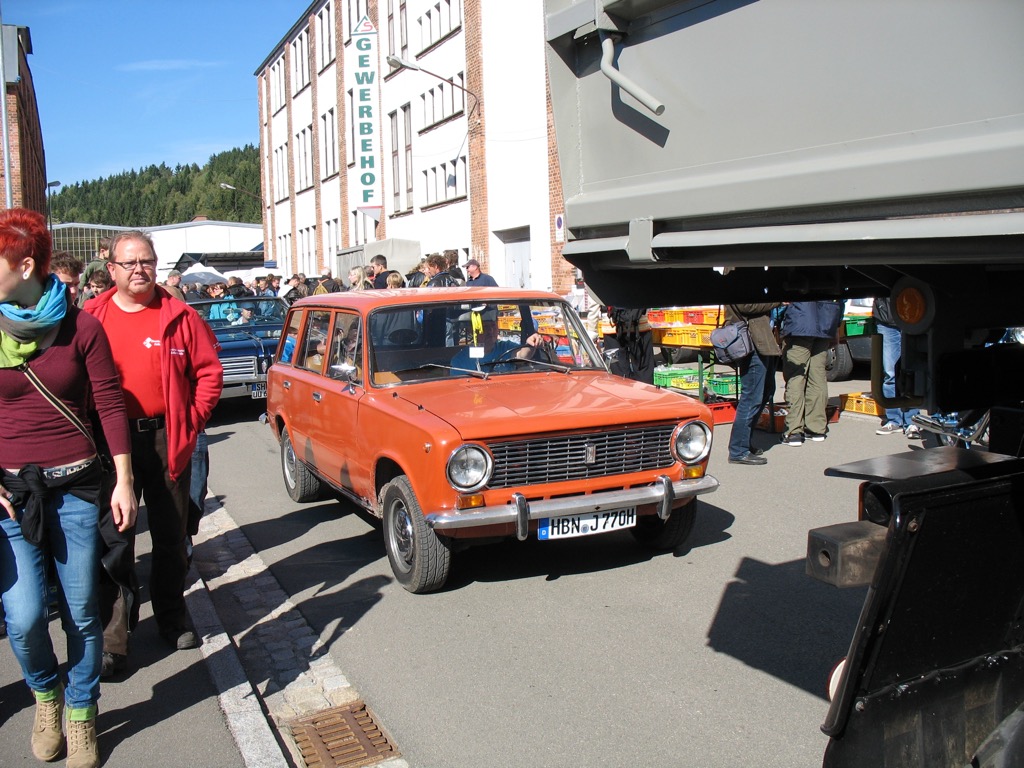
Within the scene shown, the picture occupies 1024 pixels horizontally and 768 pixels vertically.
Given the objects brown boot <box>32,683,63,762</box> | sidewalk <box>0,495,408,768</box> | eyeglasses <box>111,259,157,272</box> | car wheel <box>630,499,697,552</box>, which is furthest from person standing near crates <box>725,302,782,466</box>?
brown boot <box>32,683,63,762</box>

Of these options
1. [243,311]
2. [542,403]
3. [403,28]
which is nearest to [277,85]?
[403,28]

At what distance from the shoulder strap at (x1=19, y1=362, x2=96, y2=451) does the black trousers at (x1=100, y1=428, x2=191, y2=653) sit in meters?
0.85

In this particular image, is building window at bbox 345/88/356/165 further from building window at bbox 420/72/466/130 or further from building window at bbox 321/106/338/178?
building window at bbox 420/72/466/130

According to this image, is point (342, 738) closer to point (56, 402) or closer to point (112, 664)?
point (112, 664)

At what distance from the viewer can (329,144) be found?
1588 inches

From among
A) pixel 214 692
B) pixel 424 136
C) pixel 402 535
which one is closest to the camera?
pixel 214 692

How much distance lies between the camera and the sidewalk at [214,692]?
3.94 m

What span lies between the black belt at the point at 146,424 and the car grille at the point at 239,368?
9.02 metres

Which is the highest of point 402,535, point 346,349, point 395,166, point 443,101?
point 443,101

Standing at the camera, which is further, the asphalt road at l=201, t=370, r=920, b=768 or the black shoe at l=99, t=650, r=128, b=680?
the black shoe at l=99, t=650, r=128, b=680

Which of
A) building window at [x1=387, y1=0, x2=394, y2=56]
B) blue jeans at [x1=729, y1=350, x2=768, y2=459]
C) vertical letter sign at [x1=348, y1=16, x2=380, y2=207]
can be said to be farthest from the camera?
vertical letter sign at [x1=348, y1=16, x2=380, y2=207]

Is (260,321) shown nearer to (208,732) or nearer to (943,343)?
(208,732)

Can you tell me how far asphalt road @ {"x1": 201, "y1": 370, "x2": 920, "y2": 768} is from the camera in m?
4.00

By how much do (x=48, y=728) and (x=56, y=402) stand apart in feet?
4.33
